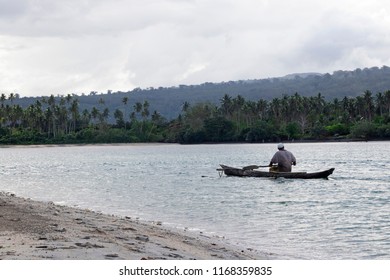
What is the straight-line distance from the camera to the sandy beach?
13.1 m

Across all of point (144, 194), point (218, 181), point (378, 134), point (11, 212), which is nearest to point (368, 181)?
point (218, 181)

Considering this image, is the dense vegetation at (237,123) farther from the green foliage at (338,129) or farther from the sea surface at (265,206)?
the sea surface at (265,206)

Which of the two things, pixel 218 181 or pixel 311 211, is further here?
pixel 218 181

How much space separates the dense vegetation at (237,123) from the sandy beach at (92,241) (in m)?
134

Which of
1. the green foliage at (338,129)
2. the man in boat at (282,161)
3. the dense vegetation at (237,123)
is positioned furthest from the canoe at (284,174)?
the green foliage at (338,129)

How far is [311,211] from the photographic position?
1129 inches

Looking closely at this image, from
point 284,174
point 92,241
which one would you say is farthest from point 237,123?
point 92,241

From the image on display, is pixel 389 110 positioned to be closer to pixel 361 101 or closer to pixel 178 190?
pixel 361 101

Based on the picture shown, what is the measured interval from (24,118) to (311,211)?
17098 centimetres

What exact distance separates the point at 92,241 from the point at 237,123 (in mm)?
165309

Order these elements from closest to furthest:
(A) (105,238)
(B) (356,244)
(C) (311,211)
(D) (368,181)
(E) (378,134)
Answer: (A) (105,238) < (B) (356,244) < (C) (311,211) < (D) (368,181) < (E) (378,134)

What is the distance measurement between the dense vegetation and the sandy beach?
13426 cm

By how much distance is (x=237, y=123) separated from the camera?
179625 millimetres

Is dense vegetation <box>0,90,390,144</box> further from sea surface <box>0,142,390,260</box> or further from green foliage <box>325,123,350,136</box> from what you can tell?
sea surface <box>0,142,390,260</box>
